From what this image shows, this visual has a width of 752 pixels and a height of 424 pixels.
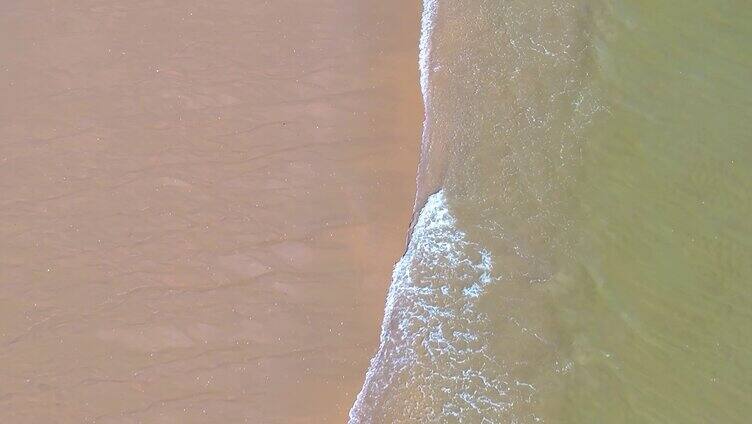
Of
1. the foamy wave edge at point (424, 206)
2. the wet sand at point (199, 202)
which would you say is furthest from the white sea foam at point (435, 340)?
the wet sand at point (199, 202)

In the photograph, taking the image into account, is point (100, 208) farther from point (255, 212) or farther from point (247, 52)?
point (247, 52)

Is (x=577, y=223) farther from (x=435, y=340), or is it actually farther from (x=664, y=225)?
(x=435, y=340)

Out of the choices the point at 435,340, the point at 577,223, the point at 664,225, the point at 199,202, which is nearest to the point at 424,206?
the point at 435,340

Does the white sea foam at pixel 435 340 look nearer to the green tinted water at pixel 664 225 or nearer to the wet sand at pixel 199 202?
the wet sand at pixel 199 202

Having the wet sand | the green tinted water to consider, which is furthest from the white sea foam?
the green tinted water

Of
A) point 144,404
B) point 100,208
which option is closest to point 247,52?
point 100,208

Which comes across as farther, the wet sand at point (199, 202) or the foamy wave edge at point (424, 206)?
the wet sand at point (199, 202)
